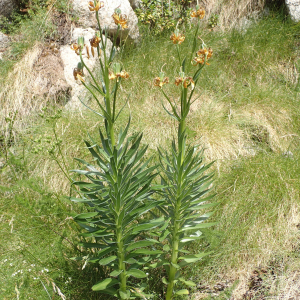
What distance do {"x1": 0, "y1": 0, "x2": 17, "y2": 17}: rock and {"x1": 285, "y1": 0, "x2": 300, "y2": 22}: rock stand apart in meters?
3.25

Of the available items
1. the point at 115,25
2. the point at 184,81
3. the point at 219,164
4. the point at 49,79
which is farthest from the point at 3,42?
the point at 184,81

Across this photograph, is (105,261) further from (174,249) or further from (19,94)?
(19,94)

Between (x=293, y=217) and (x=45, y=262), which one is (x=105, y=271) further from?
(x=293, y=217)

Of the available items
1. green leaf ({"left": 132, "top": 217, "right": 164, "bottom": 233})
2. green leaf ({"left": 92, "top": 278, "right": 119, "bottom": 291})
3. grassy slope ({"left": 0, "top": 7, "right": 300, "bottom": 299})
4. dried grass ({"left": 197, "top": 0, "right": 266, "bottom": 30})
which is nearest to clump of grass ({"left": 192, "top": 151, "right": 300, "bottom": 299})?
grassy slope ({"left": 0, "top": 7, "right": 300, "bottom": 299})

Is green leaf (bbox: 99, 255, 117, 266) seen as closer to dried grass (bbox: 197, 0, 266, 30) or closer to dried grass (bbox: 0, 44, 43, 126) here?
dried grass (bbox: 0, 44, 43, 126)

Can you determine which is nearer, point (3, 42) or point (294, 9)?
point (3, 42)

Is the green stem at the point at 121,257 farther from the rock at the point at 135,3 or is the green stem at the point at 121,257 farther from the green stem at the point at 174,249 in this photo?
the rock at the point at 135,3

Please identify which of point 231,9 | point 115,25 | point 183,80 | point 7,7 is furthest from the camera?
point 231,9

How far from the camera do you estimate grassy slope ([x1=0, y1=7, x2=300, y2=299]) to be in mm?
1891

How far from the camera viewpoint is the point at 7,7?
3828 millimetres

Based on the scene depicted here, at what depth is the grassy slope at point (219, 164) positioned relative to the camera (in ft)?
6.20

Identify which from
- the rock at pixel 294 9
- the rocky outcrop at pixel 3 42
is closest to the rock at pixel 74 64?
the rocky outcrop at pixel 3 42

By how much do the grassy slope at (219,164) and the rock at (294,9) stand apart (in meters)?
0.17

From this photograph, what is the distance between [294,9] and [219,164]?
2.50m
